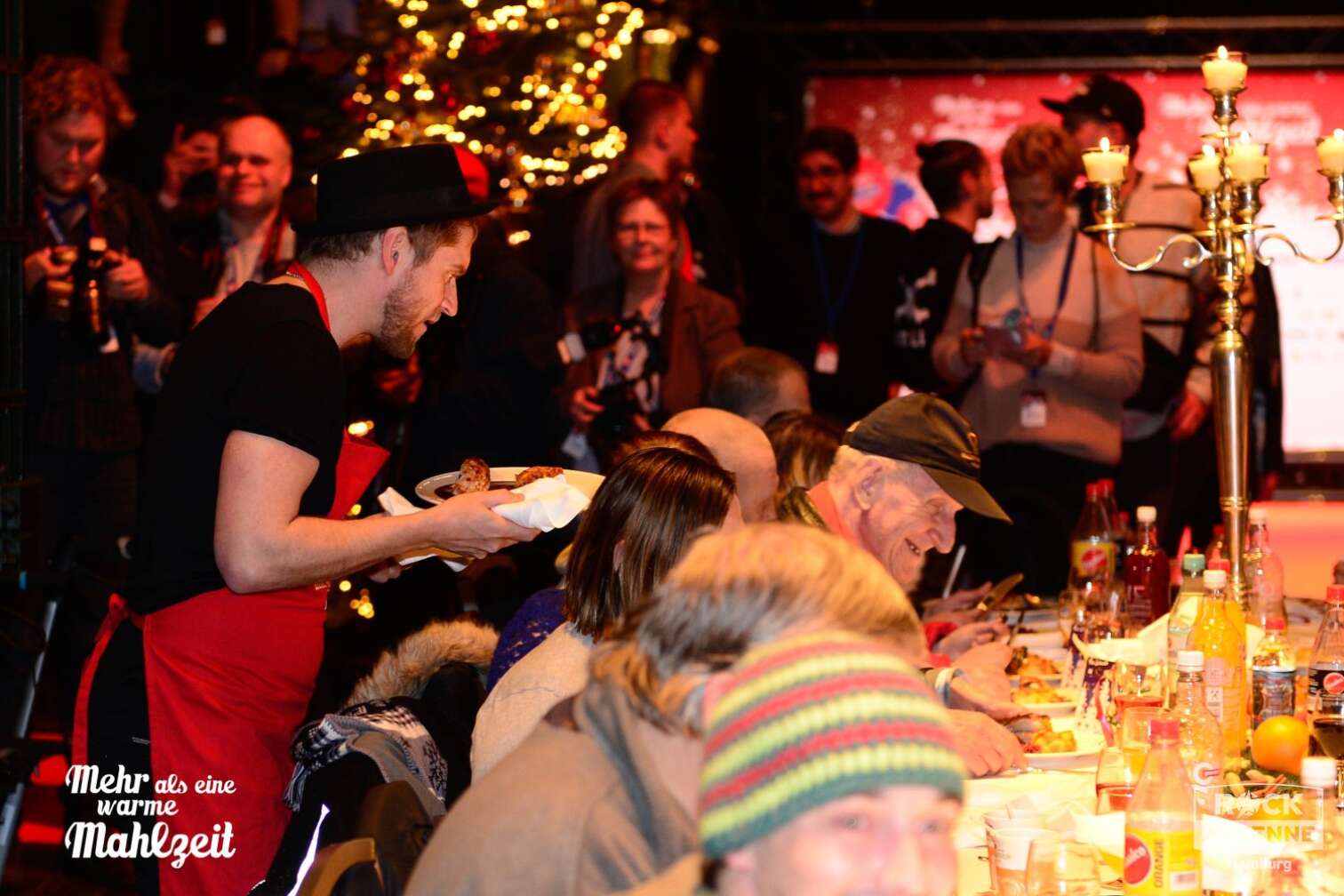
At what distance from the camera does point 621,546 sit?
2451 mm

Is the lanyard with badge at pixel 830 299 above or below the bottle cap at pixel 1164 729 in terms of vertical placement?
above

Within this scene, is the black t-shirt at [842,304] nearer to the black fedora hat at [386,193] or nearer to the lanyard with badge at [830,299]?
the lanyard with badge at [830,299]

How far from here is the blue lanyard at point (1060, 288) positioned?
219 inches

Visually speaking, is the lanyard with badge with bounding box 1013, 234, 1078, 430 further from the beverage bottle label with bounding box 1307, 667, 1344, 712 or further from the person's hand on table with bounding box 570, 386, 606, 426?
the beverage bottle label with bounding box 1307, 667, 1344, 712

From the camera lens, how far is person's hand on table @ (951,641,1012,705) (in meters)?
3.10

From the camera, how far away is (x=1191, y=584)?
3.04 meters

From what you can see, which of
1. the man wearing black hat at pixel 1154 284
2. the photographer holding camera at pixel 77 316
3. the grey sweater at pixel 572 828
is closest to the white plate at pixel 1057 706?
the grey sweater at pixel 572 828

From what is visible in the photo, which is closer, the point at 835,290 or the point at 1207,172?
the point at 1207,172

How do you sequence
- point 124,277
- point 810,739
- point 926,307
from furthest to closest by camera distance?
1. point 926,307
2. point 124,277
3. point 810,739

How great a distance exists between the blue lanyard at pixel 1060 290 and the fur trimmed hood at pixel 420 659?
327cm

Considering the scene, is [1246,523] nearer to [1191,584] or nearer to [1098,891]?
[1191,584]

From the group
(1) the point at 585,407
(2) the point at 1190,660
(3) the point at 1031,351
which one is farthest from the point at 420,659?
(3) the point at 1031,351

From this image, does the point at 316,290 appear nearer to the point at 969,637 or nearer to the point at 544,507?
the point at 544,507

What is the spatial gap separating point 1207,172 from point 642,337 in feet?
8.18
